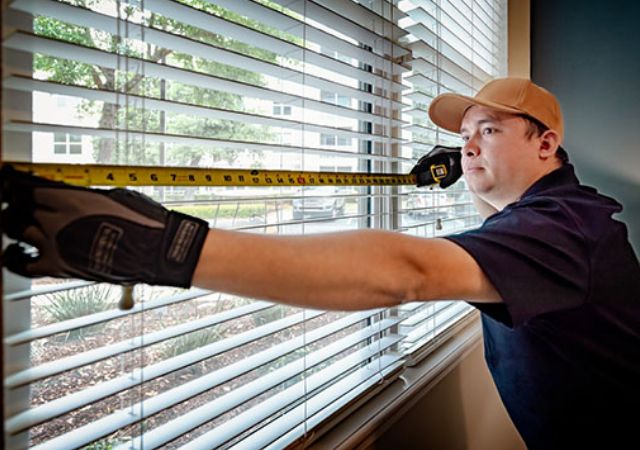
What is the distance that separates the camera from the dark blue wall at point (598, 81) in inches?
102

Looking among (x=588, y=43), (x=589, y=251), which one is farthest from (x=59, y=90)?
(x=588, y=43)

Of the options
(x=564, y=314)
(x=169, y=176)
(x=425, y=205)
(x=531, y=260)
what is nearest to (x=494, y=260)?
(x=531, y=260)

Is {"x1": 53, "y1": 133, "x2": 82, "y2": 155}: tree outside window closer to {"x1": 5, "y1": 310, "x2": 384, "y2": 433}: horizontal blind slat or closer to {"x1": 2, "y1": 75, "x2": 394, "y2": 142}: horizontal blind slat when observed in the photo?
{"x1": 2, "y1": 75, "x2": 394, "y2": 142}: horizontal blind slat

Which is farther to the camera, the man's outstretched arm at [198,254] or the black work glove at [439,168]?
the black work glove at [439,168]

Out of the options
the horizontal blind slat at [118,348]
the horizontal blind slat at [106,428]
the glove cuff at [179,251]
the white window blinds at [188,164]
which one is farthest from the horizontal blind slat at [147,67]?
the horizontal blind slat at [106,428]

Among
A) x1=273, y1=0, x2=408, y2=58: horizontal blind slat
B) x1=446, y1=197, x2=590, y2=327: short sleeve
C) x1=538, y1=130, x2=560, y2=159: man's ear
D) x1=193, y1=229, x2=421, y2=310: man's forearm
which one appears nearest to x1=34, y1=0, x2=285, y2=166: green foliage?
x1=273, y1=0, x2=408, y2=58: horizontal blind slat

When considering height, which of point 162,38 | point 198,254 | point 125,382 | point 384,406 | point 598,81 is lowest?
point 384,406

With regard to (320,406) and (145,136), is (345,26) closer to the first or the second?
(145,136)

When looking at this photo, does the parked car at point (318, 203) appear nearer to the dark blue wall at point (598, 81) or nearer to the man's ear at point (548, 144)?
the man's ear at point (548, 144)

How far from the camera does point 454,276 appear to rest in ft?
2.38

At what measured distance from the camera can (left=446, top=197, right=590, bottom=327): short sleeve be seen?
76 cm

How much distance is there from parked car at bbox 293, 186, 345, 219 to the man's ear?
55cm

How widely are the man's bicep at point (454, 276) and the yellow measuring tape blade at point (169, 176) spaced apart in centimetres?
33

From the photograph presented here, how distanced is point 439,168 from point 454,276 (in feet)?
2.48
